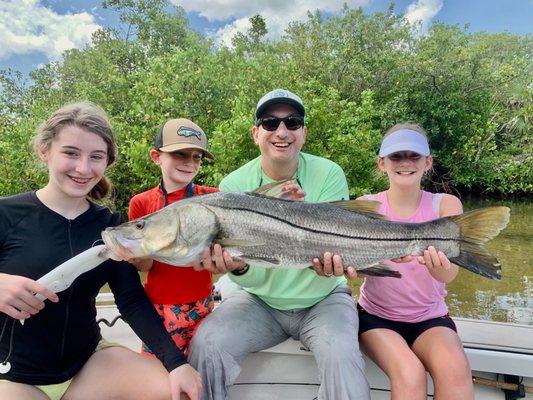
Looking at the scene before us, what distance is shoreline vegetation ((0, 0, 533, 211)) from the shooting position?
11.4m

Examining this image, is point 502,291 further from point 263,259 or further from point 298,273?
point 263,259

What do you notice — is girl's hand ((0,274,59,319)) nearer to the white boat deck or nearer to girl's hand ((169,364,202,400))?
girl's hand ((169,364,202,400))

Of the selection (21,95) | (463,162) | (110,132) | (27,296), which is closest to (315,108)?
(110,132)

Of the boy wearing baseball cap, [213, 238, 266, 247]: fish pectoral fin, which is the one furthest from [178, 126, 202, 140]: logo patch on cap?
[213, 238, 266, 247]: fish pectoral fin

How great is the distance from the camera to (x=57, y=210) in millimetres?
2432

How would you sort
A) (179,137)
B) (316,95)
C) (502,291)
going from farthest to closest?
(316,95), (502,291), (179,137)

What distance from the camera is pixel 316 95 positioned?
575 inches

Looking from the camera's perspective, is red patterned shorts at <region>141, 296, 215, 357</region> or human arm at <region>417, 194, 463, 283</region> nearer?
human arm at <region>417, 194, 463, 283</region>

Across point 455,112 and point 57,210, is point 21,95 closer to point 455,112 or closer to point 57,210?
point 455,112

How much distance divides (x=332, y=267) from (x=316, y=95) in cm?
1275

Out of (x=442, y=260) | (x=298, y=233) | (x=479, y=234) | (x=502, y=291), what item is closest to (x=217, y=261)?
(x=298, y=233)

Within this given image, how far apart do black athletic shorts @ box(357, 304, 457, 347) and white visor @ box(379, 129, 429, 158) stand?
3.60ft

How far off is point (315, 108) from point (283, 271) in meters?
8.99

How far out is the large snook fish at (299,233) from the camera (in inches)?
92.4
